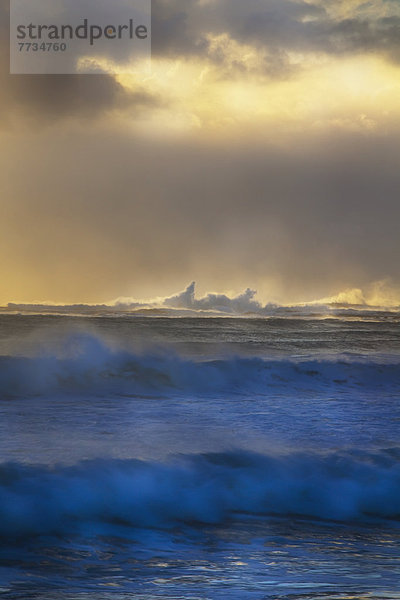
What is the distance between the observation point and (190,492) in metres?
6.18

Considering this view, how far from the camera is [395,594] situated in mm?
3855

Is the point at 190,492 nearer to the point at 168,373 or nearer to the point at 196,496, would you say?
the point at 196,496

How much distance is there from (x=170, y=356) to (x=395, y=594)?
498 inches

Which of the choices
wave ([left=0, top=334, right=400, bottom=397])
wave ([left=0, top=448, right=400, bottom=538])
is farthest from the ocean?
wave ([left=0, top=334, right=400, bottom=397])

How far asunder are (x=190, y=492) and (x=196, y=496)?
89 millimetres

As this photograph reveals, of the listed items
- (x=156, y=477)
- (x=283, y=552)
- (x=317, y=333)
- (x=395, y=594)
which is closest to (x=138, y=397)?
(x=156, y=477)

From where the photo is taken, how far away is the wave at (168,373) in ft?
44.2

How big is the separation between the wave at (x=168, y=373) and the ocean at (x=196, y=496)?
0.75m

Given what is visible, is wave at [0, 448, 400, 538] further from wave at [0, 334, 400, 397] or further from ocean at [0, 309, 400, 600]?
wave at [0, 334, 400, 397]

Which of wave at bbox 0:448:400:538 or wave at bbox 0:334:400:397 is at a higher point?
wave at bbox 0:334:400:397

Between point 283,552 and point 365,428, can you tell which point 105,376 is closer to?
point 365,428

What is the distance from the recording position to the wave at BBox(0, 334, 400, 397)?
13477mm

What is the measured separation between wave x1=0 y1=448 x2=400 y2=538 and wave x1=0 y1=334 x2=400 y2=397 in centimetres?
633

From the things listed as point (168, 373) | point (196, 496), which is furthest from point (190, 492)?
point (168, 373)
